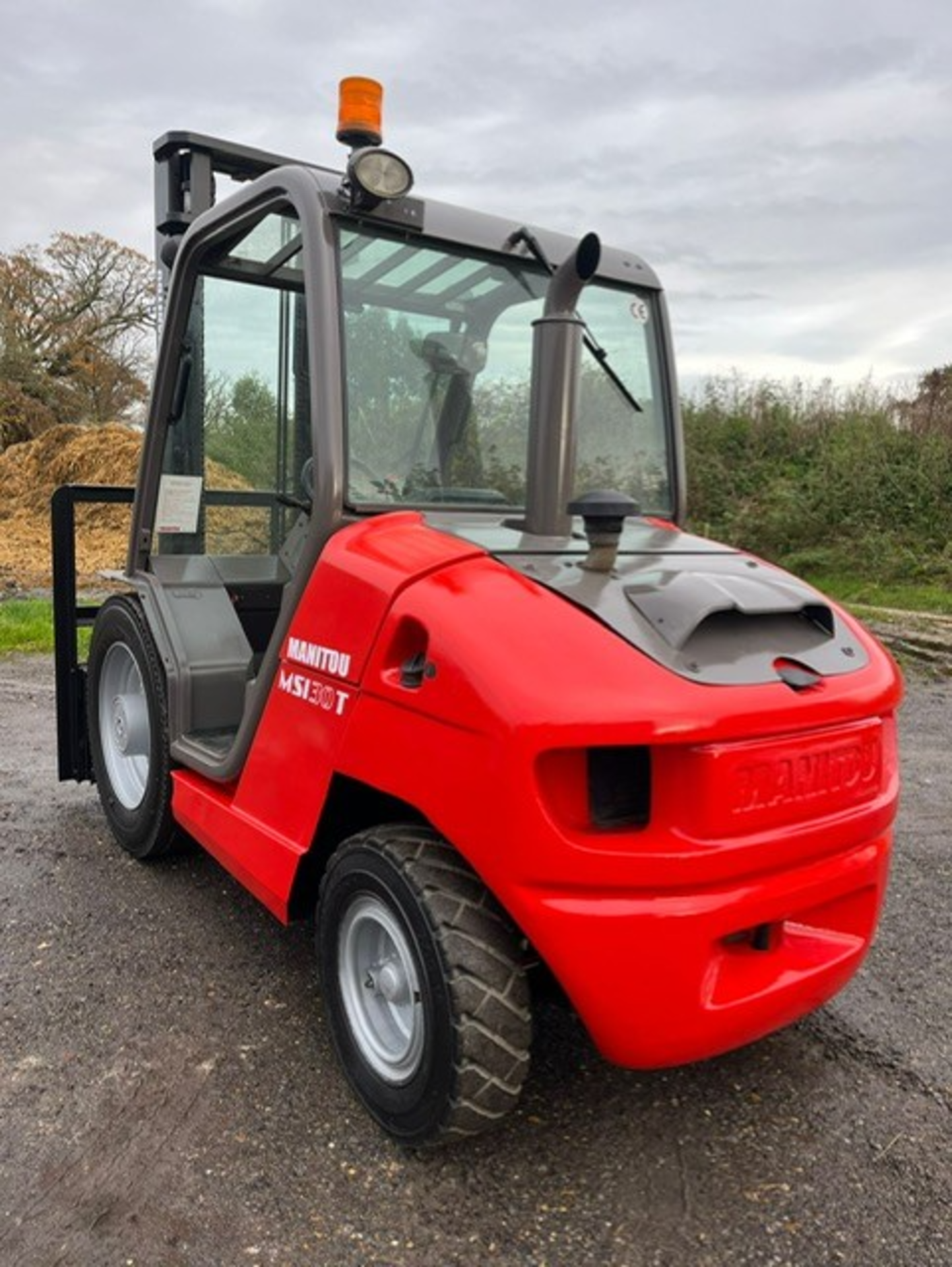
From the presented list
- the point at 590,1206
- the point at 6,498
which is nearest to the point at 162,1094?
the point at 590,1206

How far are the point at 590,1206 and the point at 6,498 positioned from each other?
1735cm

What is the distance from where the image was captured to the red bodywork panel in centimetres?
208

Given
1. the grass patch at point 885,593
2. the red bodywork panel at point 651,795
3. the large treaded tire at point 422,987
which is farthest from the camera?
the grass patch at point 885,593

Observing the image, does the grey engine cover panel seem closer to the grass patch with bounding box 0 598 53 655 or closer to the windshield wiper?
the windshield wiper

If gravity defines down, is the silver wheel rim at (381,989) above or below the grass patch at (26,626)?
above

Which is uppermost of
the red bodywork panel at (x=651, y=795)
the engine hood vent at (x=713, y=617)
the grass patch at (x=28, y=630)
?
the engine hood vent at (x=713, y=617)

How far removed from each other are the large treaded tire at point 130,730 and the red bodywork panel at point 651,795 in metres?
1.48

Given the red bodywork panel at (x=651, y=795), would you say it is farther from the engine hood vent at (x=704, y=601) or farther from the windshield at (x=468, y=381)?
the windshield at (x=468, y=381)

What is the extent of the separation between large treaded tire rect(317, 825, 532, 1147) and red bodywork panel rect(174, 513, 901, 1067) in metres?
0.13

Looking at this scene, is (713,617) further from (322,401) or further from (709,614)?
(322,401)

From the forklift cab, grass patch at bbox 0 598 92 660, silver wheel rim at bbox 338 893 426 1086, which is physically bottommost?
grass patch at bbox 0 598 92 660

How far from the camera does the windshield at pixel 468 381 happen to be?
9.68ft

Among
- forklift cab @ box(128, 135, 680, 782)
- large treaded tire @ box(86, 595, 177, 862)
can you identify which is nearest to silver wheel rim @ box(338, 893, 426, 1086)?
forklift cab @ box(128, 135, 680, 782)

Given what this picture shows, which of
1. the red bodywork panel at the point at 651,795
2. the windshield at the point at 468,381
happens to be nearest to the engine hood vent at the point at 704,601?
the red bodywork panel at the point at 651,795
